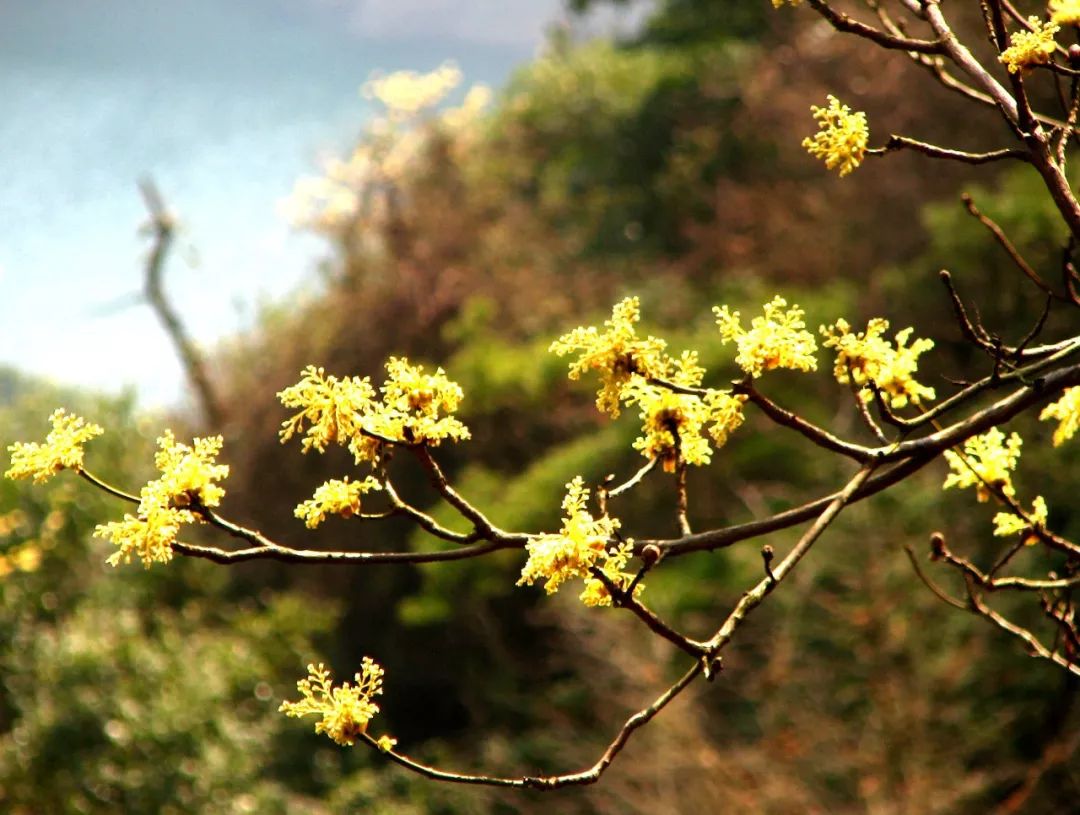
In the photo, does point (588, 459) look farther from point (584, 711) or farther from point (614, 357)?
point (614, 357)

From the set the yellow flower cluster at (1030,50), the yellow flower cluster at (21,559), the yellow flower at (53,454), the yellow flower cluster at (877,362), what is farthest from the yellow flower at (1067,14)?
the yellow flower cluster at (21,559)

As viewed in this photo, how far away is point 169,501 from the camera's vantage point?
1515mm

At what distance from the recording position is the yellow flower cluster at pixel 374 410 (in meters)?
1.50

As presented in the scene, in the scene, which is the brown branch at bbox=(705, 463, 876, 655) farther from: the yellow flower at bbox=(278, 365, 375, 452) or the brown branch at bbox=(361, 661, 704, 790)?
the yellow flower at bbox=(278, 365, 375, 452)

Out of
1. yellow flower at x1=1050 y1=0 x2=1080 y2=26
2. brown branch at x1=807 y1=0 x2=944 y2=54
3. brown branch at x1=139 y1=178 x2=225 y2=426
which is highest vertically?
brown branch at x1=139 y1=178 x2=225 y2=426

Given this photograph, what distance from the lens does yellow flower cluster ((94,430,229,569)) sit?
57.1 inches

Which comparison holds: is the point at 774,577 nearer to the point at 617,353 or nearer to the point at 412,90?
the point at 617,353

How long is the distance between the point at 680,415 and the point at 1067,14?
0.75 meters

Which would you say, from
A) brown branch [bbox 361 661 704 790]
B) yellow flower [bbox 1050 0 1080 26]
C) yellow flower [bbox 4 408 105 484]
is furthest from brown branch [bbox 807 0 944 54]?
yellow flower [bbox 4 408 105 484]

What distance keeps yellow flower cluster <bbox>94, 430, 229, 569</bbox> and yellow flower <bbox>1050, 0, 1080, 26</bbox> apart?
1.21 m

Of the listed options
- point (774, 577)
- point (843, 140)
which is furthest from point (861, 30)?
point (774, 577)

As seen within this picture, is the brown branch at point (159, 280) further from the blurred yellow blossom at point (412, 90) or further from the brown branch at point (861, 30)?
the brown branch at point (861, 30)

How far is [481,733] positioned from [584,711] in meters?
2.01

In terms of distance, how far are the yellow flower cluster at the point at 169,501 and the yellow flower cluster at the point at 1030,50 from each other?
3.46ft
